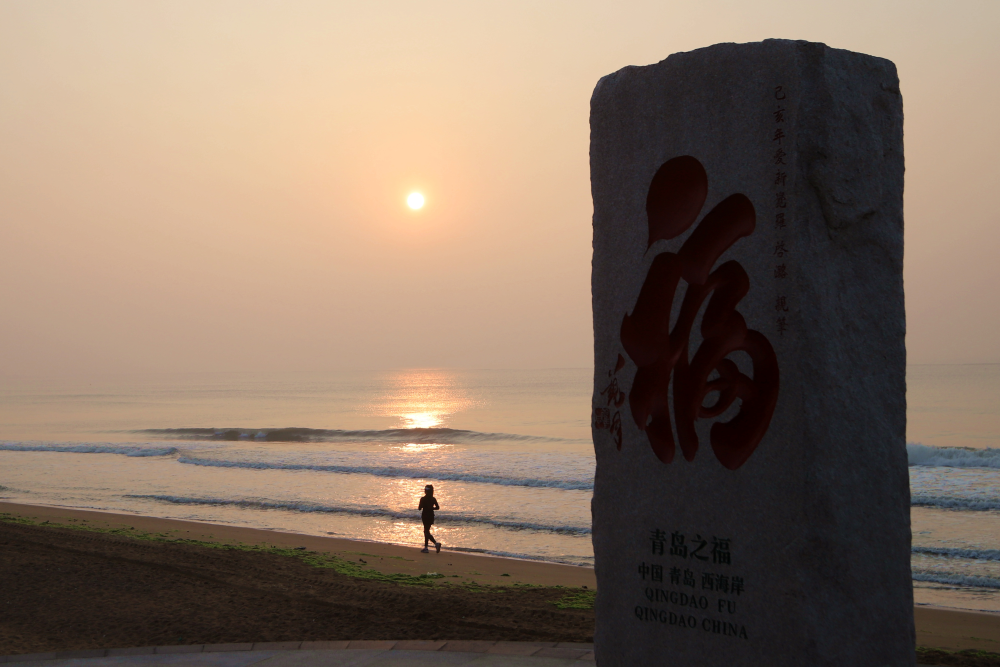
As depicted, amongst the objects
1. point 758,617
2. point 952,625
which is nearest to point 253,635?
point 758,617

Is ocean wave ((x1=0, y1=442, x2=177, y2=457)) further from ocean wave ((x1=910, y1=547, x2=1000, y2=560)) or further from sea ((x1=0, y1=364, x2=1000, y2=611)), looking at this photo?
ocean wave ((x1=910, y1=547, x2=1000, y2=560))

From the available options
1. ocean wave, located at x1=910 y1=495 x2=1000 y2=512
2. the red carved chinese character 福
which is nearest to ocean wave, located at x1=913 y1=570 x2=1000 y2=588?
ocean wave, located at x1=910 y1=495 x2=1000 y2=512

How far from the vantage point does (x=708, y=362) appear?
14.9 feet

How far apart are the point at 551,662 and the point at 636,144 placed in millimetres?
4294

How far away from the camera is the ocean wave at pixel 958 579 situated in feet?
41.3

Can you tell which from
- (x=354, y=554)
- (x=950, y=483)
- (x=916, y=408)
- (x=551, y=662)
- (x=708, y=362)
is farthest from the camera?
(x=916, y=408)

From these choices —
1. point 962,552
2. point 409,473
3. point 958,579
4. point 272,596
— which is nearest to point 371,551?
point 272,596

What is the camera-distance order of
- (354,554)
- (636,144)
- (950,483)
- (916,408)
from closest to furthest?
(636,144) → (354,554) → (950,483) → (916,408)

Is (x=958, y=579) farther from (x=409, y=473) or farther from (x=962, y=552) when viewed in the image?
(x=409, y=473)

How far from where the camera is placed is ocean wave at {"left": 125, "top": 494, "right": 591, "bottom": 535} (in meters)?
17.9

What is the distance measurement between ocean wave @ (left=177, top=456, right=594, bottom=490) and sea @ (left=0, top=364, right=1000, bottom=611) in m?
0.08

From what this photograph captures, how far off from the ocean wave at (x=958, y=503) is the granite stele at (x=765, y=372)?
1797 cm

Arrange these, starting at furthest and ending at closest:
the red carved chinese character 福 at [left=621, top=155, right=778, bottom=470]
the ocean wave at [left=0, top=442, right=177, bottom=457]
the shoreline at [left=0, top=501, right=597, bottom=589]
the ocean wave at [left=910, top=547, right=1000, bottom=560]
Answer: the ocean wave at [left=0, top=442, right=177, bottom=457] → the ocean wave at [left=910, top=547, right=1000, bottom=560] → the shoreline at [left=0, top=501, right=597, bottom=589] → the red carved chinese character 福 at [left=621, top=155, right=778, bottom=470]

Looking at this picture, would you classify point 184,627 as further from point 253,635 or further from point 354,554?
point 354,554
